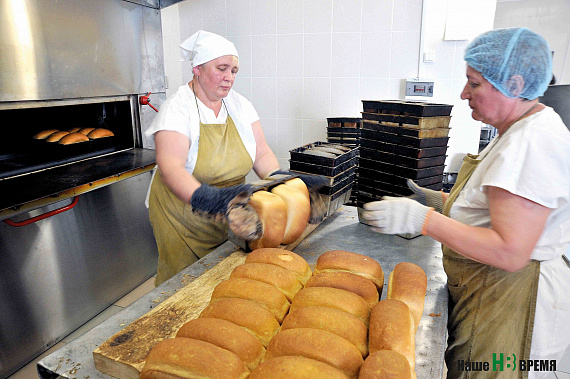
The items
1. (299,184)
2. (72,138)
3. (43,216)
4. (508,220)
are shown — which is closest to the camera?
(508,220)

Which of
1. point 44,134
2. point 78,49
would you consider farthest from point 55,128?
point 78,49

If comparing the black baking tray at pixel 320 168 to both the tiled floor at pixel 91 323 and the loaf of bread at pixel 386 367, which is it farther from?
the tiled floor at pixel 91 323

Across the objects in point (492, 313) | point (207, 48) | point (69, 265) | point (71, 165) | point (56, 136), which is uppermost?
point (207, 48)

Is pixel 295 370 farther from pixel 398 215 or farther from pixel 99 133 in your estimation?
pixel 99 133

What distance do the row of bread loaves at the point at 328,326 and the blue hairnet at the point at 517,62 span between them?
74 centimetres

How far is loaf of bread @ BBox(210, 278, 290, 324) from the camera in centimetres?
113

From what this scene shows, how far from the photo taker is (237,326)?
3.32ft

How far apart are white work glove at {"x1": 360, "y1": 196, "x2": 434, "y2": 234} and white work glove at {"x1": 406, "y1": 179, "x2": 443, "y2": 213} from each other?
0.45 m

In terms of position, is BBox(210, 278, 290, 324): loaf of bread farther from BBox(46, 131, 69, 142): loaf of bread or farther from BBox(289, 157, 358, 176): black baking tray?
BBox(46, 131, 69, 142): loaf of bread

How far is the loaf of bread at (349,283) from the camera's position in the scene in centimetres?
118

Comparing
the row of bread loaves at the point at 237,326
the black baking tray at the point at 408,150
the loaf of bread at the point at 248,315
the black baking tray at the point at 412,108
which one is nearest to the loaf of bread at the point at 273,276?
the row of bread loaves at the point at 237,326

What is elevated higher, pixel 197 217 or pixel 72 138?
pixel 72 138

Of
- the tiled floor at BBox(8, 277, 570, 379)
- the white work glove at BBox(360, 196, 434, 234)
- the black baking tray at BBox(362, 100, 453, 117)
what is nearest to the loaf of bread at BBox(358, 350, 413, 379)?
the white work glove at BBox(360, 196, 434, 234)

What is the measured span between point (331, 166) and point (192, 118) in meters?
0.77
